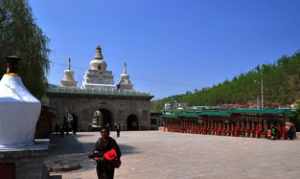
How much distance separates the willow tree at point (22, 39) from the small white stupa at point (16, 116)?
12.2 metres

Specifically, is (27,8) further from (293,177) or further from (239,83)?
(239,83)

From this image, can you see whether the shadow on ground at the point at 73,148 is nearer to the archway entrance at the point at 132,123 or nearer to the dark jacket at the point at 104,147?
the dark jacket at the point at 104,147

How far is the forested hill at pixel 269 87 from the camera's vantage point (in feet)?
232

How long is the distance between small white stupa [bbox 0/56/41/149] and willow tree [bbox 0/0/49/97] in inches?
479

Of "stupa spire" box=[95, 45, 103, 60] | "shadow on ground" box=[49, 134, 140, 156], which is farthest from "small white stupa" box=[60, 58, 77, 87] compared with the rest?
"shadow on ground" box=[49, 134, 140, 156]

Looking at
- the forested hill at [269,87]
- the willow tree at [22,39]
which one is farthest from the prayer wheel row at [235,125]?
the forested hill at [269,87]

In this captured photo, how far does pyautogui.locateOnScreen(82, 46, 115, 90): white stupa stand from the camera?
57909 millimetres

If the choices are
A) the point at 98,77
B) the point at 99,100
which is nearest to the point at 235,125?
the point at 99,100

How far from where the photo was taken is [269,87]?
75.1 metres

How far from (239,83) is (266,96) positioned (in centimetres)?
1986

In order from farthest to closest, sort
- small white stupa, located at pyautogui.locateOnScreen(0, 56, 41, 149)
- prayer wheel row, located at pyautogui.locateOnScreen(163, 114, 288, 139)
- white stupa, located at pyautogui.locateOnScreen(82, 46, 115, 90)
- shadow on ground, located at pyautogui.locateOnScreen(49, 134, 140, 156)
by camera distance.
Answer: white stupa, located at pyautogui.locateOnScreen(82, 46, 115, 90)
prayer wheel row, located at pyautogui.locateOnScreen(163, 114, 288, 139)
shadow on ground, located at pyautogui.locateOnScreen(49, 134, 140, 156)
small white stupa, located at pyautogui.locateOnScreen(0, 56, 41, 149)

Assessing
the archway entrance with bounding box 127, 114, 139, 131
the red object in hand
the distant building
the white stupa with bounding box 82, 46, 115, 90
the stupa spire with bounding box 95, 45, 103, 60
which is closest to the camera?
the red object in hand

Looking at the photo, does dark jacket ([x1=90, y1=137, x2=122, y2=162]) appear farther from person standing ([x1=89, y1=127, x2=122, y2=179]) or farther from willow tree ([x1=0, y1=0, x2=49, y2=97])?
willow tree ([x1=0, y1=0, x2=49, y2=97])

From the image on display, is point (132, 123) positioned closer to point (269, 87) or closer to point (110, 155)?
point (269, 87)
